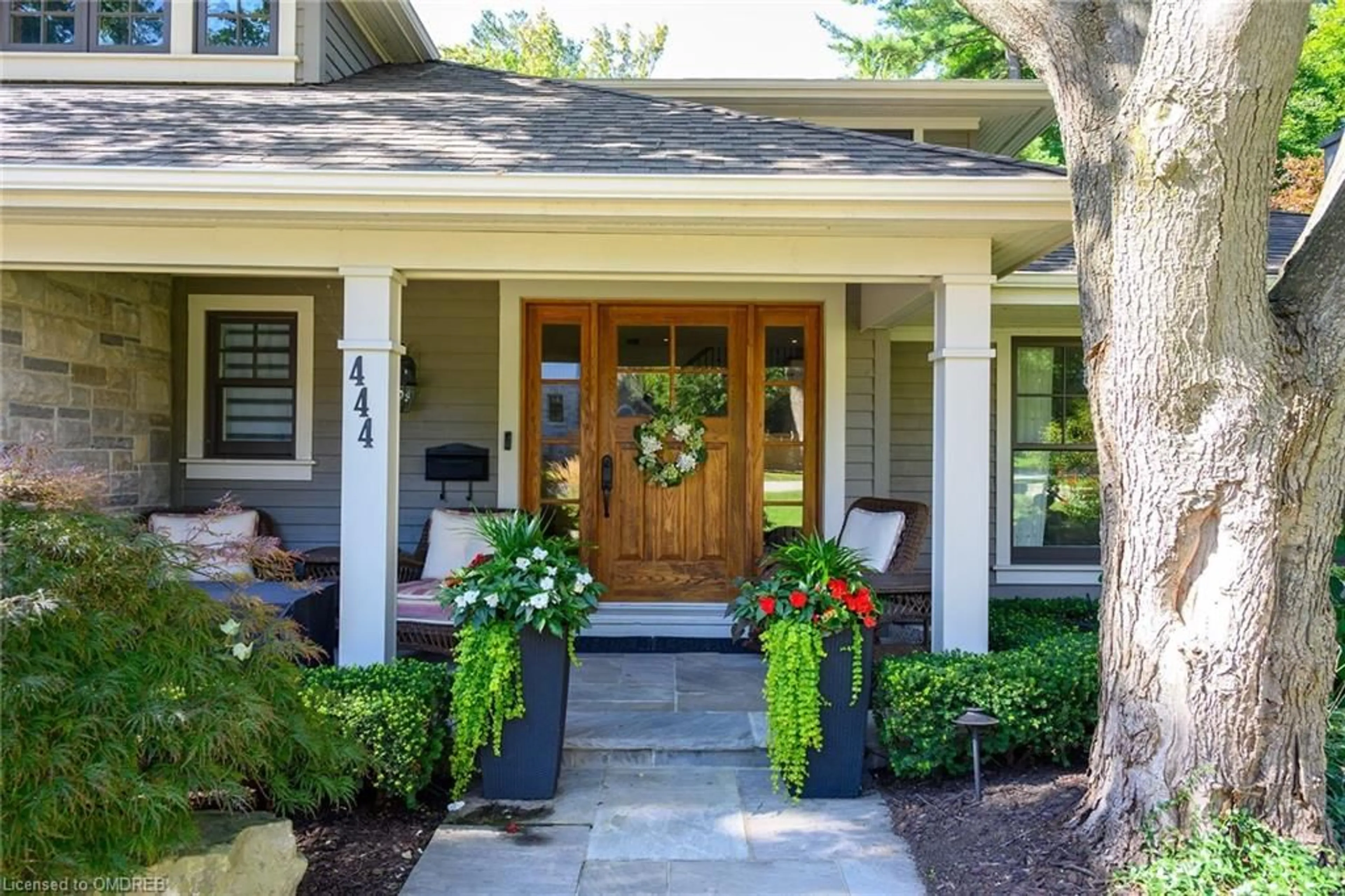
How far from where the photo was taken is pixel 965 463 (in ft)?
13.3

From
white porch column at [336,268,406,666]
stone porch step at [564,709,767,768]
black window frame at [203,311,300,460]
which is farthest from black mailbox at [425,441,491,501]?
stone porch step at [564,709,767,768]

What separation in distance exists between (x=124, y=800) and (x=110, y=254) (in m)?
2.78

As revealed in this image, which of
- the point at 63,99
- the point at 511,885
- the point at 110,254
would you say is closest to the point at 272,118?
the point at 110,254

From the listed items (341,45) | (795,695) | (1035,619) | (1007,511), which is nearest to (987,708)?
(795,695)

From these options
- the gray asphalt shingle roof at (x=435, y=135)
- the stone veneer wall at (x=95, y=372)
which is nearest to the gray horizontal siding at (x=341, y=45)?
the gray asphalt shingle roof at (x=435, y=135)

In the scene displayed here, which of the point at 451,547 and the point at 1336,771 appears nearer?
the point at 1336,771

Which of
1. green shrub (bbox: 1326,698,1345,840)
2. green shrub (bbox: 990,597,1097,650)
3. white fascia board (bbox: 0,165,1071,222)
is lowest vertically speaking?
green shrub (bbox: 1326,698,1345,840)

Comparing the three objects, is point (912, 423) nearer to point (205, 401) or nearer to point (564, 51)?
point (205, 401)

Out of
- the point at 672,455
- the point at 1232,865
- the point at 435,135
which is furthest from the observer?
the point at 672,455

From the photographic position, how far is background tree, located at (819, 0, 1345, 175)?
13.0 metres

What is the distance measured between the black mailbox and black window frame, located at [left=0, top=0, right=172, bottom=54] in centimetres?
308

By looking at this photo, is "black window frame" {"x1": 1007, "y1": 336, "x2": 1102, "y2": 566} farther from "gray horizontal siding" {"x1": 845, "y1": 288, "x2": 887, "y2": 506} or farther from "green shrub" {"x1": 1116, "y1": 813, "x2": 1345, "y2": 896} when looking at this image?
"green shrub" {"x1": 1116, "y1": 813, "x2": 1345, "y2": 896}

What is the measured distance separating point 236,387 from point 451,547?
1.92m

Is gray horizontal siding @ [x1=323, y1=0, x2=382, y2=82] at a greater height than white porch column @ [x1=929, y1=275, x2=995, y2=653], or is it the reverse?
gray horizontal siding @ [x1=323, y1=0, x2=382, y2=82]
